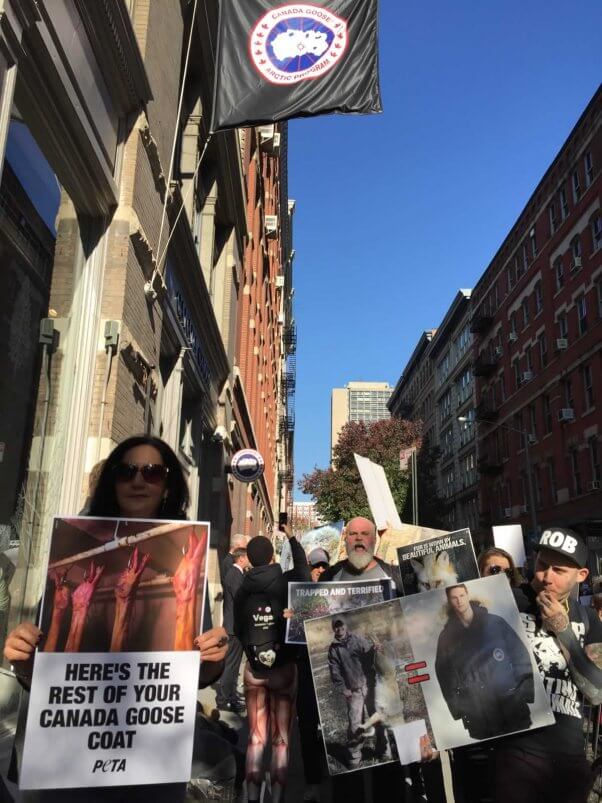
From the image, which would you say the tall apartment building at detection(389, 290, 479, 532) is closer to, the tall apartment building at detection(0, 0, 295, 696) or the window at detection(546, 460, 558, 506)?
the window at detection(546, 460, 558, 506)

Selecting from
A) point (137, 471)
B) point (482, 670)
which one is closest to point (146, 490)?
point (137, 471)

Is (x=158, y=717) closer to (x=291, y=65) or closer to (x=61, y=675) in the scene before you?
(x=61, y=675)

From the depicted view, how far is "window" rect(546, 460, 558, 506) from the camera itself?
35.0 m

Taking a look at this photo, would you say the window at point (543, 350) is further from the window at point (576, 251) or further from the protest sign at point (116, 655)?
the protest sign at point (116, 655)

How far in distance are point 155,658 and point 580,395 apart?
109 feet

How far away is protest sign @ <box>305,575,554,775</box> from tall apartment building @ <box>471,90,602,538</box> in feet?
80.8

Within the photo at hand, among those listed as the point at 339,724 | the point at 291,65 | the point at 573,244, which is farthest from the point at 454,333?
the point at 339,724

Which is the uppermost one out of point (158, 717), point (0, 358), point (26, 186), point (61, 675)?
point (26, 186)

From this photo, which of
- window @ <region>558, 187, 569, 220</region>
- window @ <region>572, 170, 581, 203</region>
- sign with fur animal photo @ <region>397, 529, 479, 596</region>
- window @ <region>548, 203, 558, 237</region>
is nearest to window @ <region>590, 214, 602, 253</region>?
window @ <region>572, 170, 581, 203</region>

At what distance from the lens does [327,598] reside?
14.0 feet

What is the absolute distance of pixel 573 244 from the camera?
1323 inches

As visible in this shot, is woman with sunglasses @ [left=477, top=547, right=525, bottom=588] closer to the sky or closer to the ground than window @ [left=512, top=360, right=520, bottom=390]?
closer to the ground

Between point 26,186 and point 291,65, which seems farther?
point 291,65

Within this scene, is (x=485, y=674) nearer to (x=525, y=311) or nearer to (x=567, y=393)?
(x=567, y=393)
